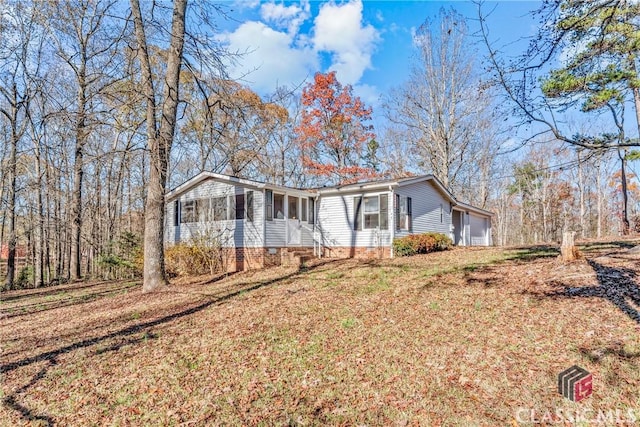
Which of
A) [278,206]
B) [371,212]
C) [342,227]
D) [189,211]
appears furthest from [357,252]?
[189,211]

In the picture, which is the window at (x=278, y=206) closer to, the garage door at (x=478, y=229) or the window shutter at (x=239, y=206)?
the window shutter at (x=239, y=206)

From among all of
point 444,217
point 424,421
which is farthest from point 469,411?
point 444,217

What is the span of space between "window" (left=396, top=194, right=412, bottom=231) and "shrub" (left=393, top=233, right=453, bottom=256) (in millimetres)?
576

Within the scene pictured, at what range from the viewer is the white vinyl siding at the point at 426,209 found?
14.8 metres

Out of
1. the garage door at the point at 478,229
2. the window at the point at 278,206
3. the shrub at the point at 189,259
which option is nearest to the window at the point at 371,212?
the window at the point at 278,206

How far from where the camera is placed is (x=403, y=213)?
47.1 feet

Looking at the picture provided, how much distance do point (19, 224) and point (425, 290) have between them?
19.2 meters

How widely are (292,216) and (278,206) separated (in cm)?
87

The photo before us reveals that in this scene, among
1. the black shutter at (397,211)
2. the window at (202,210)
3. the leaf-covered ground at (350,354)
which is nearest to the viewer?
the leaf-covered ground at (350,354)

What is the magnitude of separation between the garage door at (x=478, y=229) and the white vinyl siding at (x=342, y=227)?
1031cm

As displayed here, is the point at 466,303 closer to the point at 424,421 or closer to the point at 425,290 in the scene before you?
the point at 425,290

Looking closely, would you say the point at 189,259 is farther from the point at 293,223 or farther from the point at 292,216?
the point at 292,216

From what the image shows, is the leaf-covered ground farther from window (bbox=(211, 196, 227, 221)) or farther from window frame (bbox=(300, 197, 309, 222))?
window frame (bbox=(300, 197, 309, 222))

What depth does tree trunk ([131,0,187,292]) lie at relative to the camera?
29.9ft
